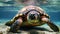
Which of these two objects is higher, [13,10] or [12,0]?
[12,0]

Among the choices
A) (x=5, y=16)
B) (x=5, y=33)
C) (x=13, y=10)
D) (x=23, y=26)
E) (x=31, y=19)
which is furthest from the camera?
(x=13, y=10)

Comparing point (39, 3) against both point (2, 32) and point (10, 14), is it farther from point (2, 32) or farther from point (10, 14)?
point (2, 32)

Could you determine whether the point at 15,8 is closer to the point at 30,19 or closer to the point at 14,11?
the point at 14,11

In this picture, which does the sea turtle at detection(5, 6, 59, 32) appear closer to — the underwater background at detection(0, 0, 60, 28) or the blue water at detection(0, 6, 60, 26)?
the underwater background at detection(0, 0, 60, 28)

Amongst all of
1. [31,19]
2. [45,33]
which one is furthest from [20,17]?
[45,33]

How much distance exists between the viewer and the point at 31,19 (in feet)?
9.09

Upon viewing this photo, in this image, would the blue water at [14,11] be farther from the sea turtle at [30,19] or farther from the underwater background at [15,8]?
the sea turtle at [30,19]

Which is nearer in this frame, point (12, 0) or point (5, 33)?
point (5, 33)

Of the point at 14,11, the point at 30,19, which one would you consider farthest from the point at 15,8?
the point at 30,19

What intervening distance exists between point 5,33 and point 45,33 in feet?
2.53

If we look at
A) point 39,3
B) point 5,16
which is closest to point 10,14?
point 5,16

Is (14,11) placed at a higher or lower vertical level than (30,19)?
lower

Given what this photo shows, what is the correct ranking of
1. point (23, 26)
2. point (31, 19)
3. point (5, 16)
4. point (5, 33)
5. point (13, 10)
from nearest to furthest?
point (31, 19) < point (5, 33) < point (23, 26) < point (5, 16) < point (13, 10)

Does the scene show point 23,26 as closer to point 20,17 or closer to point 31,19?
point 20,17
